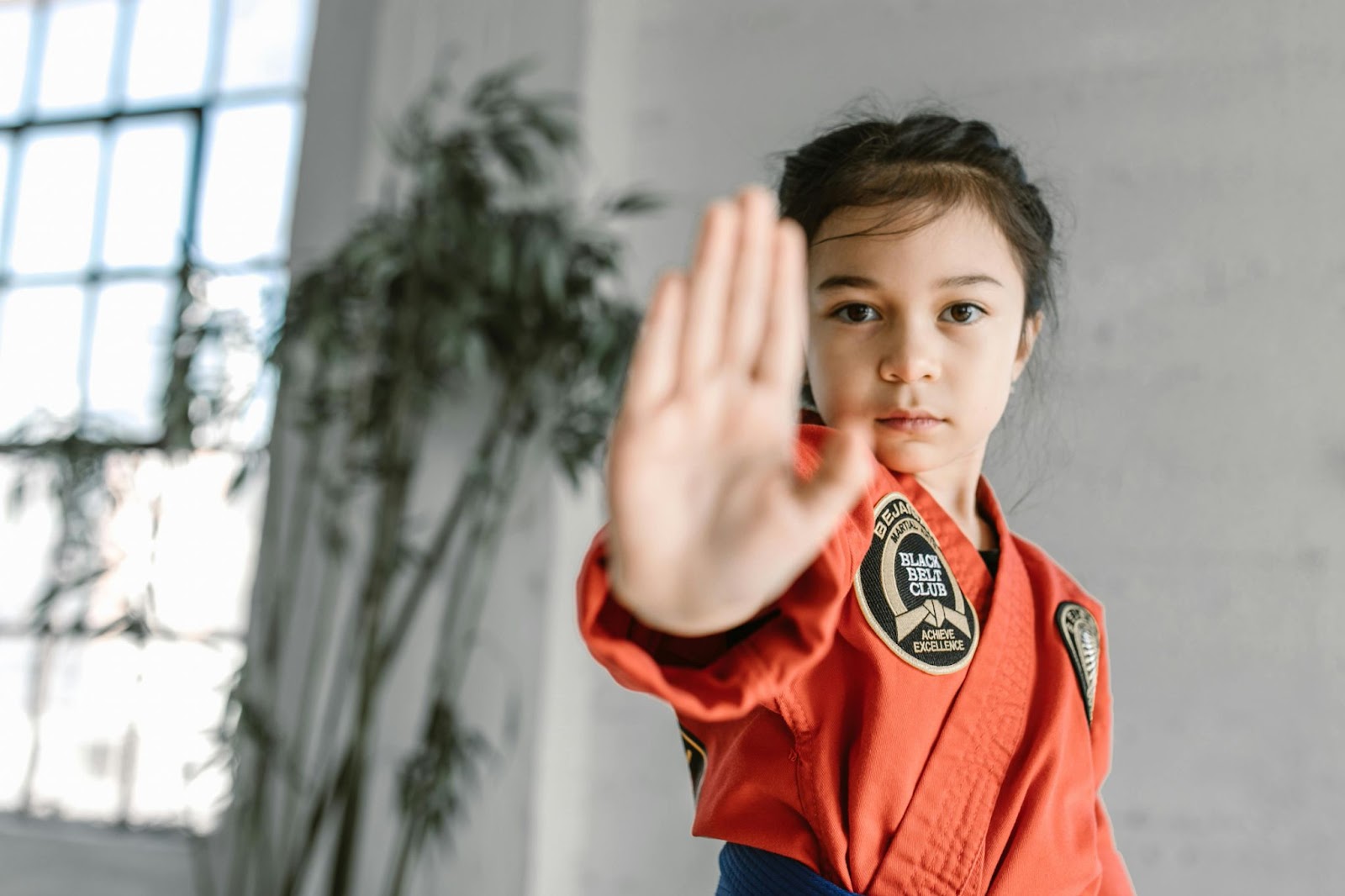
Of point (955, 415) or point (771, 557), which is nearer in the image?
point (771, 557)

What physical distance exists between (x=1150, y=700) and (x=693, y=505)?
1.41m

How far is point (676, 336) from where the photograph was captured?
46 cm

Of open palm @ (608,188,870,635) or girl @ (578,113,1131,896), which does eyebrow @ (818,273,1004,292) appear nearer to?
girl @ (578,113,1131,896)

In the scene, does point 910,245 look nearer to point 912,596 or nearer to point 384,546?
point 912,596

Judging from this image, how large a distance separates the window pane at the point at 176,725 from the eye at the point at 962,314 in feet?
8.87

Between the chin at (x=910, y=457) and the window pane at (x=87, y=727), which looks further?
the window pane at (x=87, y=727)

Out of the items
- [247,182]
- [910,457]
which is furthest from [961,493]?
[247,182]

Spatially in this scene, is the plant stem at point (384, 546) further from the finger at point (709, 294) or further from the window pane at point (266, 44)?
the finger at point (709, 294)

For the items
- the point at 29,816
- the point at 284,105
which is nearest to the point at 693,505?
the point at 284,105

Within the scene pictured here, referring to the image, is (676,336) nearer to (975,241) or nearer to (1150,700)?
(975,241)

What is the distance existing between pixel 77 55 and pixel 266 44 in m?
0.76

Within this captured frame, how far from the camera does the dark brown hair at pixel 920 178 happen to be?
71 centimetres

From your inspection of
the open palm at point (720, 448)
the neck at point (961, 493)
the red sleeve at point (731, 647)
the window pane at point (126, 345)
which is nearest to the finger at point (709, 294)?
the open palm at point (720, 448)

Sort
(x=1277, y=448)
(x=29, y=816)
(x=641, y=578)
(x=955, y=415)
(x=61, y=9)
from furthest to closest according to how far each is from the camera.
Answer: (x=61, y=9) → (x=29, y=816) → (x=1277, y=448) → (x=955, y=415) → (x=641, y=578)
